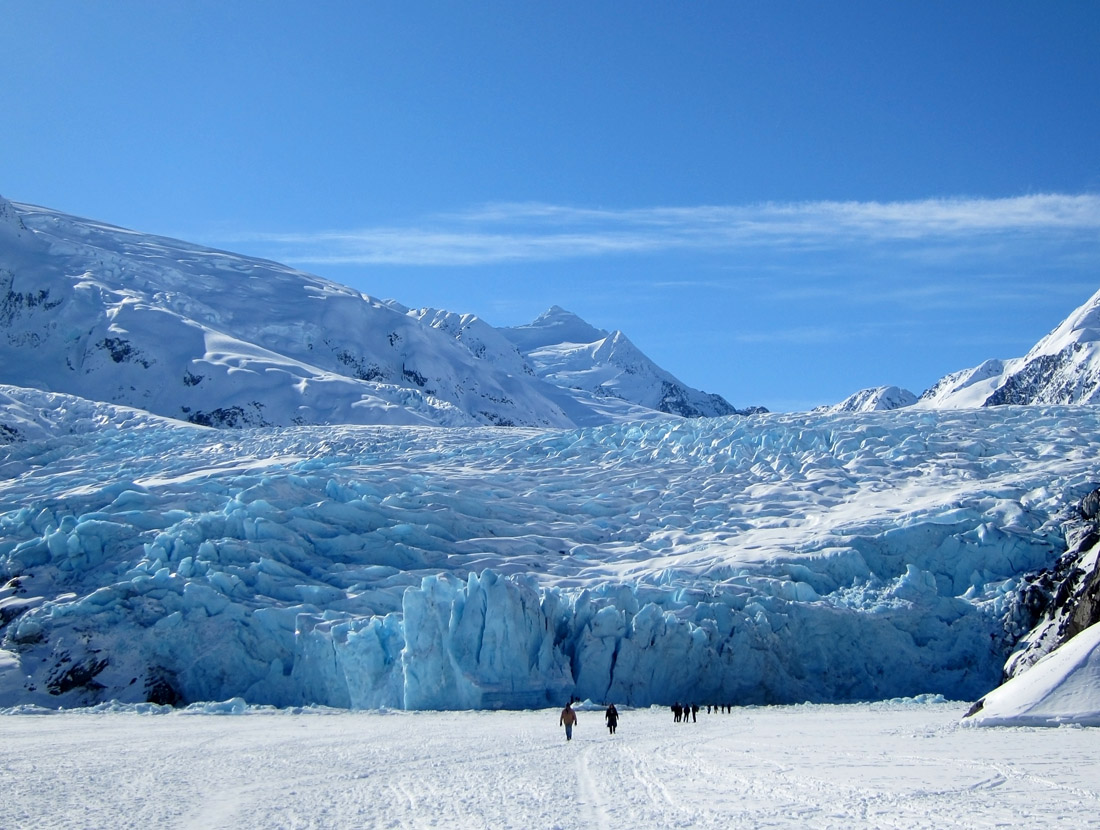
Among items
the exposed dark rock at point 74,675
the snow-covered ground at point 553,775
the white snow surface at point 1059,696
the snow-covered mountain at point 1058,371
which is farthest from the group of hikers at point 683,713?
the snow-covered mountain at point 1058,371

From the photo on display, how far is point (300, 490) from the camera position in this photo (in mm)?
30172

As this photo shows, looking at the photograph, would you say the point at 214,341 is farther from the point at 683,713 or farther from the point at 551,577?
the point at 683,713

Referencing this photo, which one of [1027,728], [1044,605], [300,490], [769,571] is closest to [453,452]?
[300,490]

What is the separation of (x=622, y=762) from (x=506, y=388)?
335 ft

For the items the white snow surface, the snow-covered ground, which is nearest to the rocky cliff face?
the snow-covered ground

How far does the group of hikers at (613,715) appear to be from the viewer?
16.4 m

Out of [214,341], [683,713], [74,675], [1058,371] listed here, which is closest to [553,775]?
[683,713]

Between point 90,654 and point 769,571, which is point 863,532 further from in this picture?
point 90,654

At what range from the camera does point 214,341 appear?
83.8 metres

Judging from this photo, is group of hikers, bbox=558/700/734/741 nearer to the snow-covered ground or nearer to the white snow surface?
the snow-covered ground

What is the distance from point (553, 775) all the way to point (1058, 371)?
147 metres

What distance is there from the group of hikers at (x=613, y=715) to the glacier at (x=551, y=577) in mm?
2204

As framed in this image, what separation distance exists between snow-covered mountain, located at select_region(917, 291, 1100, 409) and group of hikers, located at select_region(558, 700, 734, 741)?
11750 cm

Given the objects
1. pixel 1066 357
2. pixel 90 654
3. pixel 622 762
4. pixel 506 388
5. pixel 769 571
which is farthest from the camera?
pixel 1066 357
